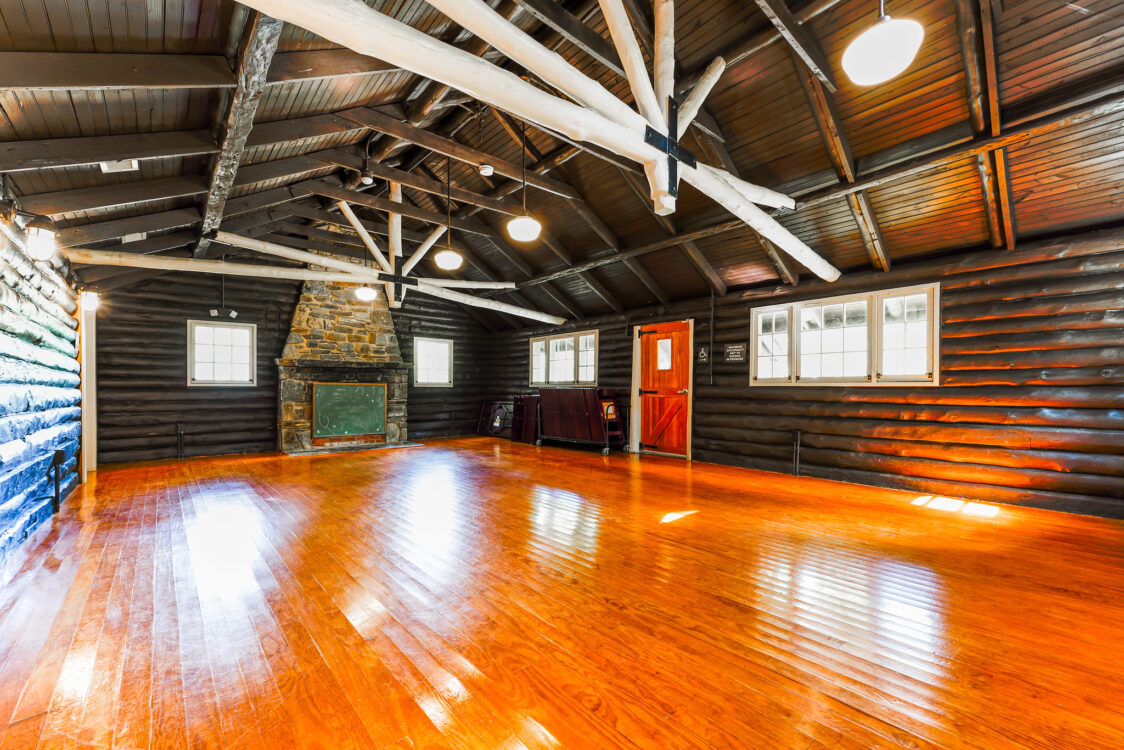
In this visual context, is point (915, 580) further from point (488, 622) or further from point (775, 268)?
point (775, 268)

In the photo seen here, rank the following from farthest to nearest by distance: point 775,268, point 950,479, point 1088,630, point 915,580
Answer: point 775,268, point 950,479, point 915,580, point 1088,630

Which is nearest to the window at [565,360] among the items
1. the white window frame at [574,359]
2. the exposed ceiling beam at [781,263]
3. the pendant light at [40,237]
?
the white window frame at [574,359]

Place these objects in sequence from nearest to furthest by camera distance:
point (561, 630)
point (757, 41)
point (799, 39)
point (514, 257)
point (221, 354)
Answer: point (561, 630)
point (799, 39)
point (757, 41)
point (221, 354)
point (514, 257)

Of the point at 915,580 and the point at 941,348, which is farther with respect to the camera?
the point at 941,348

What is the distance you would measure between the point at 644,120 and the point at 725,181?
4.68 feet

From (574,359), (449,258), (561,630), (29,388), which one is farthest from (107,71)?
(574,359)

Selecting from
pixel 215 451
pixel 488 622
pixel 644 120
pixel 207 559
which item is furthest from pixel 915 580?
pixel 215 451

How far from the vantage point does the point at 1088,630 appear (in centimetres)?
258

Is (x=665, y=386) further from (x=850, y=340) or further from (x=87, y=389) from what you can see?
(x=87, y=389)

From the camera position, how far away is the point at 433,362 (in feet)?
41.3

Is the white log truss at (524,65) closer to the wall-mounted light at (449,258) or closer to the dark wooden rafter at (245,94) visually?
the dark wooden rafter at (245,94)

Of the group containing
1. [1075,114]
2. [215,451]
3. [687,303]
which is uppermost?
[1075,114]

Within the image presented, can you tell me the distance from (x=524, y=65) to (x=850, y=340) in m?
6.27

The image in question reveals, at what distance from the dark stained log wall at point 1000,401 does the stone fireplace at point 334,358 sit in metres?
8.13
